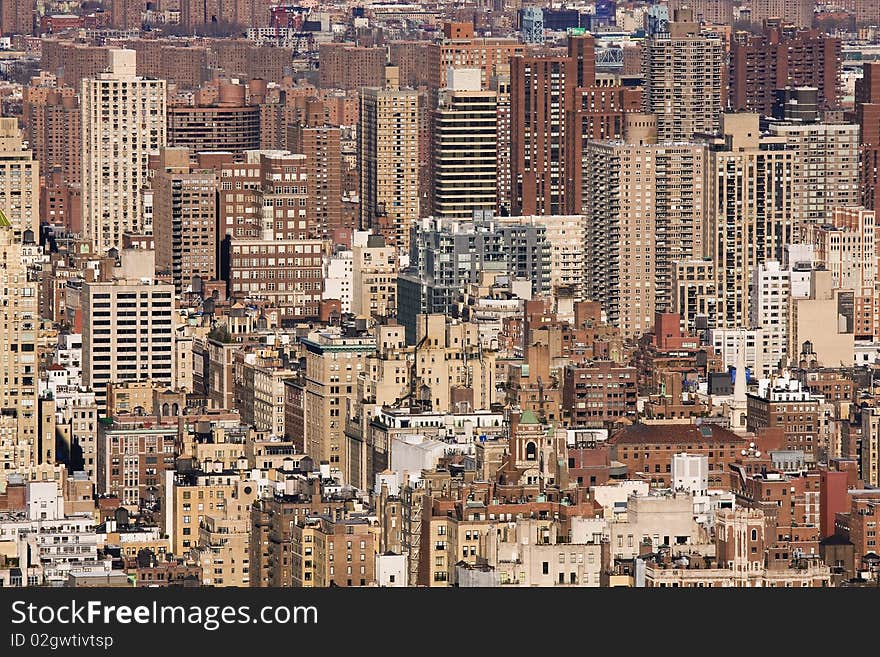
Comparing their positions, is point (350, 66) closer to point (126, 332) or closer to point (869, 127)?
point (869, 127)

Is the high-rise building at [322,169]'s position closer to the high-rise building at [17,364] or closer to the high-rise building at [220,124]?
the high-rise building at [220,124]

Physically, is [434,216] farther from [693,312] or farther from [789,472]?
[789,472]

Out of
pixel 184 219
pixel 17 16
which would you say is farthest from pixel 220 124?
pixel 17 16

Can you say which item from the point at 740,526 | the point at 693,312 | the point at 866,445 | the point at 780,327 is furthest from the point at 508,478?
the point at 693,312

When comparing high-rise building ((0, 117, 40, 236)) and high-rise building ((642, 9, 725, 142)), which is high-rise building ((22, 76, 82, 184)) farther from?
high-rise building ((642, 9, 725, 142))

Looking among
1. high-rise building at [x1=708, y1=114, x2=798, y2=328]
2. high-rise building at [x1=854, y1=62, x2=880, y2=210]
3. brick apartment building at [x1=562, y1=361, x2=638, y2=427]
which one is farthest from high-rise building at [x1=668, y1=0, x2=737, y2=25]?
brick apartment building at [x1=562, y1=361, x2=638, y2=427]

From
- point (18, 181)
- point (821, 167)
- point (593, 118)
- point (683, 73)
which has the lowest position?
point (18, 181)
